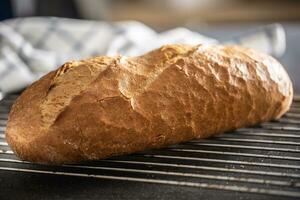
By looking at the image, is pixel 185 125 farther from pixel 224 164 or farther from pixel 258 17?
pixel 258 17

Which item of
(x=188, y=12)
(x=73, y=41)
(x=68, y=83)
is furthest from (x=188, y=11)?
(x=68, y=83)

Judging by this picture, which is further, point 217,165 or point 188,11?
point 188,11

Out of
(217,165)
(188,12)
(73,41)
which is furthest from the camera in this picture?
(188,12)

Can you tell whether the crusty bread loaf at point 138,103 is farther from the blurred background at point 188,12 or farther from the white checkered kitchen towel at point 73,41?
the blurred background at point 188,12

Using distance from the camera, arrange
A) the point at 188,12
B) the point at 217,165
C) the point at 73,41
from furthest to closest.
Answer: the point at 188,12, the point at 73,41, the point at 217,165

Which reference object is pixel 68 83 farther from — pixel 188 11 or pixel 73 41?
pixel 188 11
